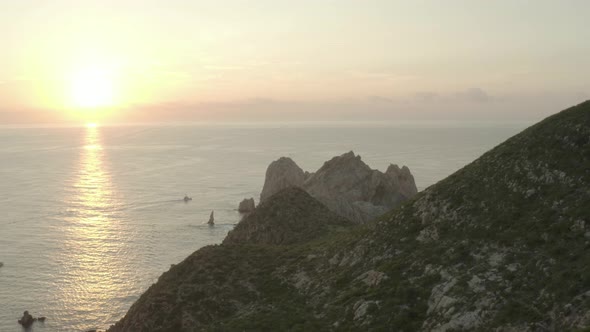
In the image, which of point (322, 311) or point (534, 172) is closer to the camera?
point (322, 311)

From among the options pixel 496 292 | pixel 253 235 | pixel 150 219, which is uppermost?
pixel 496 292

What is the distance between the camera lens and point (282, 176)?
5669 inches

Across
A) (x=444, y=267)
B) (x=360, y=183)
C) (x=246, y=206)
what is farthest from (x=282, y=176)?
(x=444, y=267)

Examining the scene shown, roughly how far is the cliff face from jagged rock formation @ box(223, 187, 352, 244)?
1236 cm

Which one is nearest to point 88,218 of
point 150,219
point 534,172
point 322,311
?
point 150,219

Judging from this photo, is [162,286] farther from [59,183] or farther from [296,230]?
[59,183]

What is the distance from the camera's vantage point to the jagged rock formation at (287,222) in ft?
198

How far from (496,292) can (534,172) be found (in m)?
13.3

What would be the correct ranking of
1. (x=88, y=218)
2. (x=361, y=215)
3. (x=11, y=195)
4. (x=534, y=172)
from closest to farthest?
(x=534, y=172) < (x=361, y=215) < (x=88, y=218) < (x=11, y=195)

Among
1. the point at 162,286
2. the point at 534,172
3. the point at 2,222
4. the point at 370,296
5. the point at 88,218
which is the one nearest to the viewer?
the point at 370,296

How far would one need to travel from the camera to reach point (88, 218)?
13512 centimetres

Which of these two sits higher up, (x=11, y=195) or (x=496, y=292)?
(x=496, y=292)

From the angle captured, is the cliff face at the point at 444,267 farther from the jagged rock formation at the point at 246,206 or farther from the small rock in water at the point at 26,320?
the jagged rock formation at the point at 246,206

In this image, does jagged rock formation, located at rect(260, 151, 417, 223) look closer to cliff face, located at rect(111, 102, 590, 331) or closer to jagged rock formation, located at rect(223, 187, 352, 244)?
jagged rock formation, located at rect(223, 187, 352, 244)
